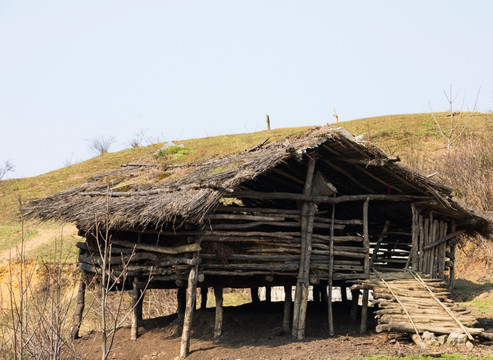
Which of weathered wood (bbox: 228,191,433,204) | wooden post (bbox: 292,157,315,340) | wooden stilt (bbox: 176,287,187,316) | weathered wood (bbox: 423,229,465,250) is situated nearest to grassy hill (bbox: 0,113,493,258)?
weathered wood (bbox: 423,229,465,250)

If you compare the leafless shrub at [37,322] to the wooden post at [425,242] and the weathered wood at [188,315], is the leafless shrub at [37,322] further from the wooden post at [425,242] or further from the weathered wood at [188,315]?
the wooden post at [425,242]

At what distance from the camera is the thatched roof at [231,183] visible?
9.57 meters

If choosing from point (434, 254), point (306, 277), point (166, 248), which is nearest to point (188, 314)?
point (166, 248)

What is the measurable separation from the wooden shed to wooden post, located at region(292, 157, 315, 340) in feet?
0.07

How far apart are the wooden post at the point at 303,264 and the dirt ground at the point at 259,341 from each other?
31cm

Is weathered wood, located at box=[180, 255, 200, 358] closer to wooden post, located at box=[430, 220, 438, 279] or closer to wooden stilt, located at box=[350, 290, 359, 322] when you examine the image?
wooden stilt, located at box=[350, 290, 359, 322]

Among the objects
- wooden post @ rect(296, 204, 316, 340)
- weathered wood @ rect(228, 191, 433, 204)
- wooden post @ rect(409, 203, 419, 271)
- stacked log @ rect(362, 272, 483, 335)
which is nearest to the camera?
stacked log @ rect(362, 272, 483, 335)

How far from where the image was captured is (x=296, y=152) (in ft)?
33.0

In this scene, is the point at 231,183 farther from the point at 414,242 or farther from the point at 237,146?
the point at 237,146

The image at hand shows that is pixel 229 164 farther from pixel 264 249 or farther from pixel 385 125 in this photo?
pixel 385 125

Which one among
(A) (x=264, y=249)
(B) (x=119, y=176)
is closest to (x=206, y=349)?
(A) (x=264, y=249)

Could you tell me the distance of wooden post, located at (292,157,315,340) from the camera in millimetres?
10648

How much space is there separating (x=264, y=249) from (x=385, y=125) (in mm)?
32871

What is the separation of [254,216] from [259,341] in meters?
2.36
